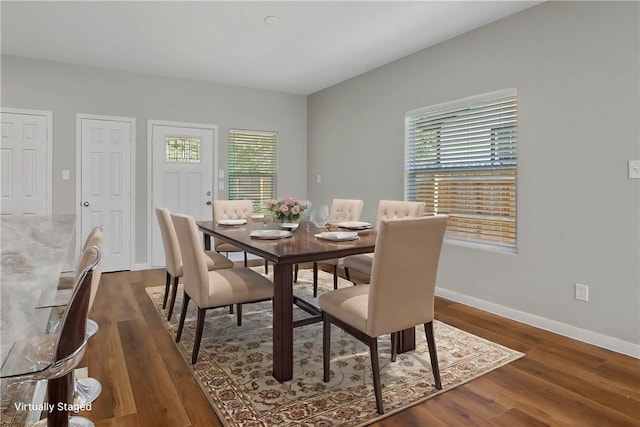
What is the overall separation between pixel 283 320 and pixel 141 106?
4079 millimetres

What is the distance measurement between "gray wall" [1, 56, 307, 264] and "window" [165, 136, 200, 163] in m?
0.28

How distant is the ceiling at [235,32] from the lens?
3080 mm

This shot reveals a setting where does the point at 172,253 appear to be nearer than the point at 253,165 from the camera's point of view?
Yes

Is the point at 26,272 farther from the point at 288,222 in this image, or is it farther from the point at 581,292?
the point at 581,292

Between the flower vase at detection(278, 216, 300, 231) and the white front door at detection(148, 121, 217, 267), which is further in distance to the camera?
the white front door at detection(148, 121, 217, 267)

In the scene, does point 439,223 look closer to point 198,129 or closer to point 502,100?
point 502,100

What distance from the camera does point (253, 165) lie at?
5828 mm

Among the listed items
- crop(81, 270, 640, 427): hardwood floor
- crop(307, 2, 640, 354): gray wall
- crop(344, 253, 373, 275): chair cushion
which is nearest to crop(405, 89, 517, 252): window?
crop(307, 2, 640, 354): gray wall

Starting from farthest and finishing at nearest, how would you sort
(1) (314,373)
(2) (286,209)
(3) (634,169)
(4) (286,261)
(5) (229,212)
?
1. (5) (229,212)
2. (2) (286,209)
3. (3) (634,169)
4. (1) (314,373)
5. (4) (286,261)

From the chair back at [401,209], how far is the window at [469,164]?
2.44 ft

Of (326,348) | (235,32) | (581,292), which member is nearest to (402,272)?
(326,348)

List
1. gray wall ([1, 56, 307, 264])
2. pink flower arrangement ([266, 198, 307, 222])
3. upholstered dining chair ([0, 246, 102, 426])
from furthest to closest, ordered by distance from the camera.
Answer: gray wall ([1, 56, 307, 264]) → pink flower arrangement ([266, 198, 307, 222]) → upholstered dining chair ([0, 246, 102, 426])

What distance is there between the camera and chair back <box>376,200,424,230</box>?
3.12m

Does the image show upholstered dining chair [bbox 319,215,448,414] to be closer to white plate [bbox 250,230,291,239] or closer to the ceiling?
white plate [bbox 250,230,291,239]
